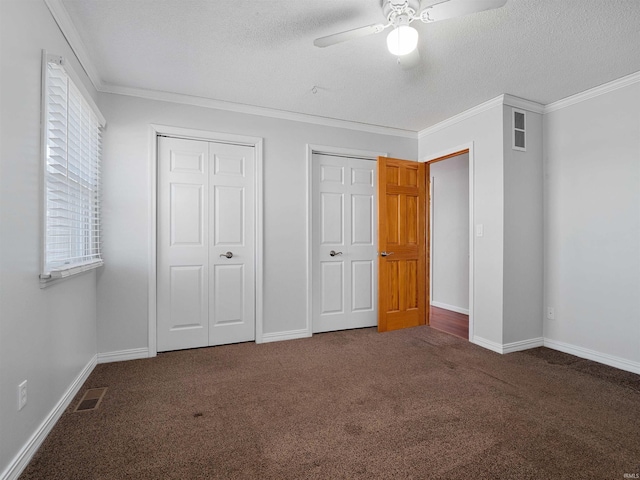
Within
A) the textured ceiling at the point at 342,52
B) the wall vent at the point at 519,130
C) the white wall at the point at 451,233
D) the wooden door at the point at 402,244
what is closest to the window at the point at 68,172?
the textured ceiling at the point at 342,52

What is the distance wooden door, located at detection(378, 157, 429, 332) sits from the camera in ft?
13.3

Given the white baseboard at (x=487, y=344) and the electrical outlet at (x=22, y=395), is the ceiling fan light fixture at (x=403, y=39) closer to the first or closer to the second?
the electrical outlet at (x=22, y=395)

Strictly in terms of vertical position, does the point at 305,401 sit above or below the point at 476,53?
below

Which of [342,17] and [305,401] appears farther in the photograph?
[305,401]

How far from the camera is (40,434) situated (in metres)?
1.82

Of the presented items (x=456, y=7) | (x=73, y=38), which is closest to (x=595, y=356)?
(x=456, y=7)

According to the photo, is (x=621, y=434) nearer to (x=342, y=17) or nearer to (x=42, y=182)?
(x=342, y=17)

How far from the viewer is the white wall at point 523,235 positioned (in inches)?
132

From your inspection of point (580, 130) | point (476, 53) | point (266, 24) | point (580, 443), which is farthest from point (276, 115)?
point (580, 443)

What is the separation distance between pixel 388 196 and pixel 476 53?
1.85m

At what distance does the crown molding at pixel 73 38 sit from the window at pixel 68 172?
284 mm

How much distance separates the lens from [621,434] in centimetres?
194

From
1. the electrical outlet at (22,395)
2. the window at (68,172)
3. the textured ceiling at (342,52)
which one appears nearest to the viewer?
the electrical outlet at (22,395)

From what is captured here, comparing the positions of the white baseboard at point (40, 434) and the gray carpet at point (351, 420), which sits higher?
the white baseboard at point (40, 434)
